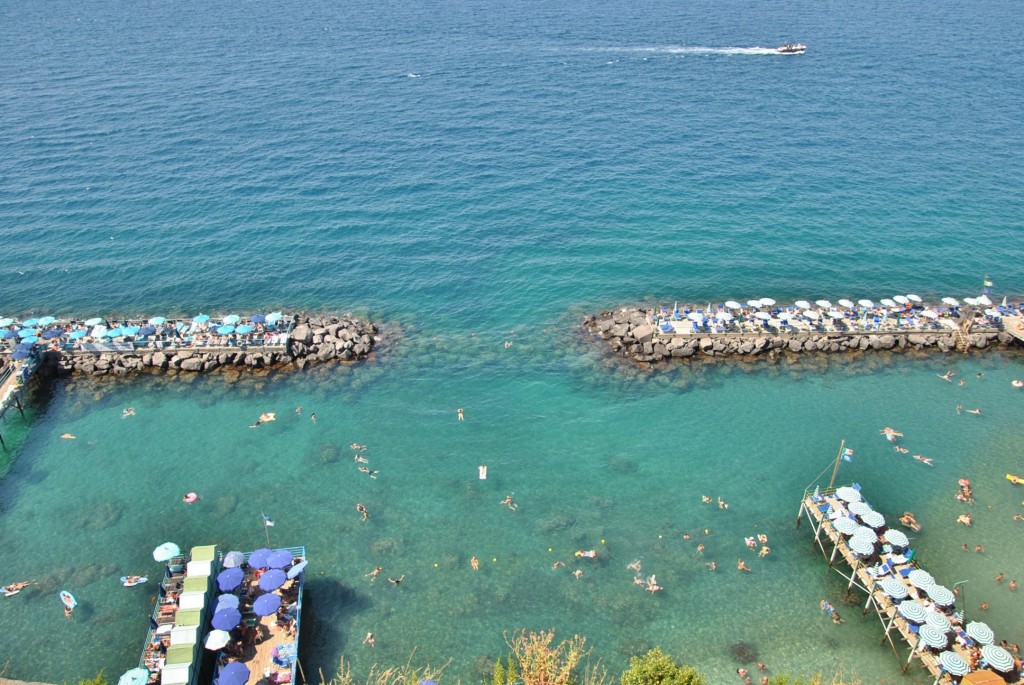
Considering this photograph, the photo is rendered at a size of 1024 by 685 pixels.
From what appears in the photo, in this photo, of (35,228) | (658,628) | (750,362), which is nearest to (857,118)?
(750,362)

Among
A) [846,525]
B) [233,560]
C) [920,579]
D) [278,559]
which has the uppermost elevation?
[233,560]

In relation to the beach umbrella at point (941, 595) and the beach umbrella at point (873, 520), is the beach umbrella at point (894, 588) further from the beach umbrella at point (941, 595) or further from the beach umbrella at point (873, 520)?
the beach umbrella at point (873, 520)

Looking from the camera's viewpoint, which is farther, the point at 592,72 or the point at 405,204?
the point at 592,72

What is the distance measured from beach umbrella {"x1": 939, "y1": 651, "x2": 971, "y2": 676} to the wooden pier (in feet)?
0.23

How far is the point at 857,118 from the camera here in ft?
418

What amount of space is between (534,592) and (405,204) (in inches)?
2611

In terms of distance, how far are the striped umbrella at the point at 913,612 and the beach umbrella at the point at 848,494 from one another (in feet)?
28.4

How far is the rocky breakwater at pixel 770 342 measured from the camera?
72750 mm

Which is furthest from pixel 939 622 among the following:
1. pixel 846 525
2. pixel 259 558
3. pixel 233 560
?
pixel 233 560

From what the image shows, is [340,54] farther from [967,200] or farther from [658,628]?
[658,628]

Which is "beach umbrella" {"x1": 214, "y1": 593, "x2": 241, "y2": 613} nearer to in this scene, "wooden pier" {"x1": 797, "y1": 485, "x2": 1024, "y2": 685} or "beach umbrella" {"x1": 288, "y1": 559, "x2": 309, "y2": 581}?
"beach umbrella" {"x1": 288, "y1": 559, "x2": 309, "y2": 581}

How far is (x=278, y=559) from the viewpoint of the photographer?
48500 millimetres

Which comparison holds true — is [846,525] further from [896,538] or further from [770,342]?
[770,342]

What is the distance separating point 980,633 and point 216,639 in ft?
151
